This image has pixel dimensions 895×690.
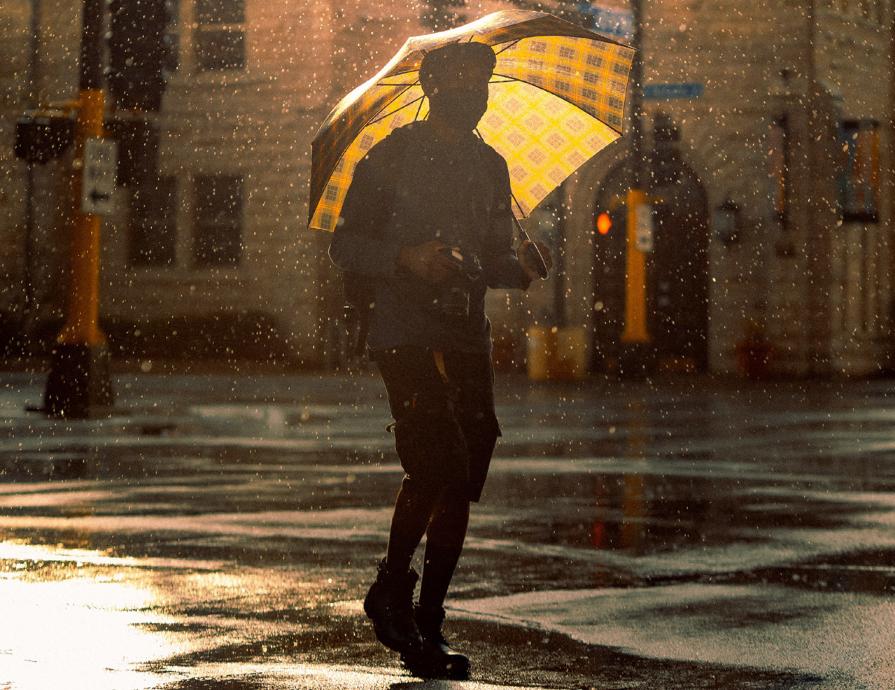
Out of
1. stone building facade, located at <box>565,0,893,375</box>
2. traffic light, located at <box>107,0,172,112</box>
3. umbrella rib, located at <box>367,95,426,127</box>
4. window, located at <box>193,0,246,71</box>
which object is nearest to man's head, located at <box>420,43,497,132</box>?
umbrella rib, located at <box>367,95,426,127</box>

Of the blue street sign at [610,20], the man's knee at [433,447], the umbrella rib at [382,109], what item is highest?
the blue street sign at [610,20]

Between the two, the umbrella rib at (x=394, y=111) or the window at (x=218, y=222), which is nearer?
the umbrella rib at (x=394, y=111)

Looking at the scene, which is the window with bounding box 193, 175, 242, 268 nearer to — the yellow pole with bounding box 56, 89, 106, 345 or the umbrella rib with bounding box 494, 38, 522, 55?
the yellow pole with bounding box 56, 89, 106, 345

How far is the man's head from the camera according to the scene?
6059mm

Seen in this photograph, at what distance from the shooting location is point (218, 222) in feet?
120

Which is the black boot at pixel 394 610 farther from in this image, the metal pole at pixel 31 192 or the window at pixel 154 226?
the metal pole at pixel 31 192

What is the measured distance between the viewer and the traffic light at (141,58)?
55.8ft

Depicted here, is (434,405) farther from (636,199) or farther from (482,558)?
(636,199)

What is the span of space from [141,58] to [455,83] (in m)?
11.7

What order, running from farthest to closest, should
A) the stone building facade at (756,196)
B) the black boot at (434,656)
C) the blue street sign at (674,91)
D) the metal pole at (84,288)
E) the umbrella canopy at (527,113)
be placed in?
the stone building facade at (756,196) → the blue street sign at (674,91) → the metal pole at (84,288) → the umbrella canopy at (527,113) → the black boot at (434,656)

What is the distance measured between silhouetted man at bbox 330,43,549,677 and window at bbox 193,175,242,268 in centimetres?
3072

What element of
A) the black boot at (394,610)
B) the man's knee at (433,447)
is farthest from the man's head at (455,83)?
the black boot at (394,610)

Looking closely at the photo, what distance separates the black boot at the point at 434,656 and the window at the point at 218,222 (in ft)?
102

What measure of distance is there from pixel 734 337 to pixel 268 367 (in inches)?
315
